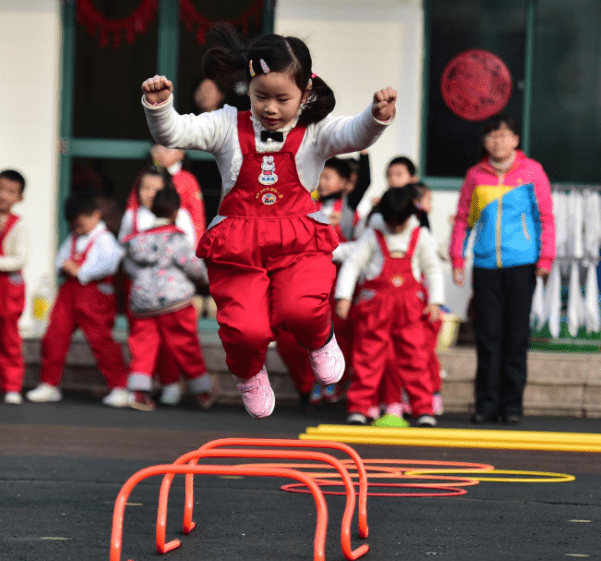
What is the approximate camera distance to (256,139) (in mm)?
3422

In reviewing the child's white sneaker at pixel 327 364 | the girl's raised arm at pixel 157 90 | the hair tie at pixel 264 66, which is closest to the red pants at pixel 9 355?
the child's white sneaker at pixel 327 364

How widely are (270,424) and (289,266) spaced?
2.99 meters

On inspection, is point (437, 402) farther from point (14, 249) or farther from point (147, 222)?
point (14, 249)

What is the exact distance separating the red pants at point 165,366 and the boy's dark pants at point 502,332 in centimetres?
216

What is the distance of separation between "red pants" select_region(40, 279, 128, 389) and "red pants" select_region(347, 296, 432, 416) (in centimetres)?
187

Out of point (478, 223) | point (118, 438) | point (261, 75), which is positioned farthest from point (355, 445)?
point (261, 75)

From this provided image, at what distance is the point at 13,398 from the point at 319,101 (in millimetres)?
4395

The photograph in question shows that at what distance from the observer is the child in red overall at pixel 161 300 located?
6781 mm

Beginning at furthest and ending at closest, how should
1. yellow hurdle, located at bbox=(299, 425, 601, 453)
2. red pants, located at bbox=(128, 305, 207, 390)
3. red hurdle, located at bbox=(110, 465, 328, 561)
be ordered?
1. red pants, located at bbox=(128, 305, 207, 390)
2. yellow hurdle, located at bbox=(299, 425, 601, 453)
3. red hurdle, located at bbox=(110, 465, 328, 561)

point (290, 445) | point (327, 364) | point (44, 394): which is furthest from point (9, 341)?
point (290, 445)

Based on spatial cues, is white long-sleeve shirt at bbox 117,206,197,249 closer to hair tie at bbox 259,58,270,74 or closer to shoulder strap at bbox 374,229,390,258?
shoulder strap at bbox 374,229,390,258

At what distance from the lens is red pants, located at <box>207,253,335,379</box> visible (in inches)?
131

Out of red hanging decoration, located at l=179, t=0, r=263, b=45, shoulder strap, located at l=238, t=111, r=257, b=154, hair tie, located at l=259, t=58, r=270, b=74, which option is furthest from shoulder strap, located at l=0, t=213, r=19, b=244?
hair tie, located at l=259, t=58, r=270, b=74

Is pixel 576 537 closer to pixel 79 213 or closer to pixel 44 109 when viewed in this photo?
pixel 79 213
